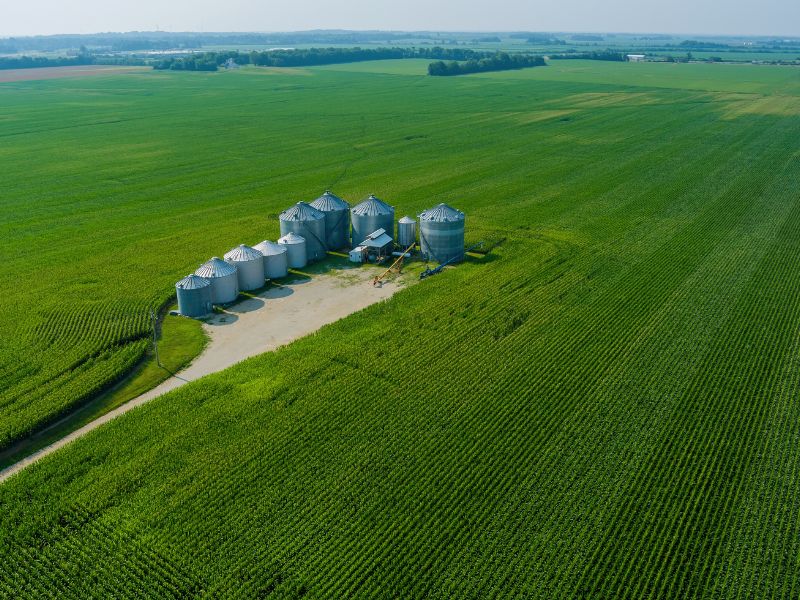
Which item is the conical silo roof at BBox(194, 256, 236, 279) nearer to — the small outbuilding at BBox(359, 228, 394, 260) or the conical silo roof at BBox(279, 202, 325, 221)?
the conical silo roof at BBox(279, 202, 325, 221)

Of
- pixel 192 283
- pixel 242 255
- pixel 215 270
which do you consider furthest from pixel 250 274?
pixel 192 283

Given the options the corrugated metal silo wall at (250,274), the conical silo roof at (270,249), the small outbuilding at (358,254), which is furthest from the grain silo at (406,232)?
the corrugated metal silo wall at (250,274)

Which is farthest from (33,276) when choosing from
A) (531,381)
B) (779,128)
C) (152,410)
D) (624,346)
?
(779,128)

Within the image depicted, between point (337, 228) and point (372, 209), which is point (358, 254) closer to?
point (337, 228)

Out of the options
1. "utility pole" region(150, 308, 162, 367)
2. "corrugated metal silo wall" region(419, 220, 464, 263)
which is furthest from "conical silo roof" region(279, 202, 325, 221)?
"utility pole" region(150, 308, 162, 367)

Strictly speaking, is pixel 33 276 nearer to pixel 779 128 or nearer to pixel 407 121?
pixel 407 121
